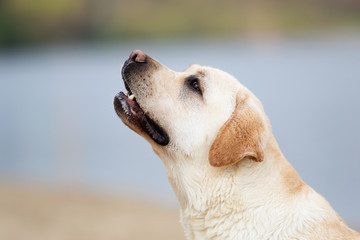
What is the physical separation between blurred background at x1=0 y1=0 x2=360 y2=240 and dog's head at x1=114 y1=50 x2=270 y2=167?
414cm

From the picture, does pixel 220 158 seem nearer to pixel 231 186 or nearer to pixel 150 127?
pixel 231 186

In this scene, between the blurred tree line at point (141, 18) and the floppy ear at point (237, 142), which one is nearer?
the floppy ear at point (237, 142)

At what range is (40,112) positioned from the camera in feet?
34.2

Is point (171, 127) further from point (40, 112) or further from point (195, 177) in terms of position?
point (40, 112)

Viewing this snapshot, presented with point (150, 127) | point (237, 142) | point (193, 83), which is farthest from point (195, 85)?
point (237, 142)

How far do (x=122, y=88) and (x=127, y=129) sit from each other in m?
0.76

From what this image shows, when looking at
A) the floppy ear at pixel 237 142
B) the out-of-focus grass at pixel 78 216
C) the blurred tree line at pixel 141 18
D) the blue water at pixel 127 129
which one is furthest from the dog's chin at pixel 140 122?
the blurred tree line at pixel 141 18

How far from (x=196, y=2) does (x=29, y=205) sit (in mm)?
6122

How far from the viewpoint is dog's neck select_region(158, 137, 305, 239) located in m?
3.09

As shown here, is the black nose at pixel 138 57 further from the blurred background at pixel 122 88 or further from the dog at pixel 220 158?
the blurred background at pixel 122 88

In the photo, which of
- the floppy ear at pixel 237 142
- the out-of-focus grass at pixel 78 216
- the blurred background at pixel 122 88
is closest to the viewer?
the floppy ear at pixel 237 142

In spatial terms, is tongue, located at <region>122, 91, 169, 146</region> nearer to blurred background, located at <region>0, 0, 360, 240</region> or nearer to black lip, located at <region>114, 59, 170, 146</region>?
black lip, located at <region>114, 59, 170, 146</region>

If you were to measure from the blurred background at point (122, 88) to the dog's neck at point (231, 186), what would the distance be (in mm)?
4185

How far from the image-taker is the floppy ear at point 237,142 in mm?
A: 2961
